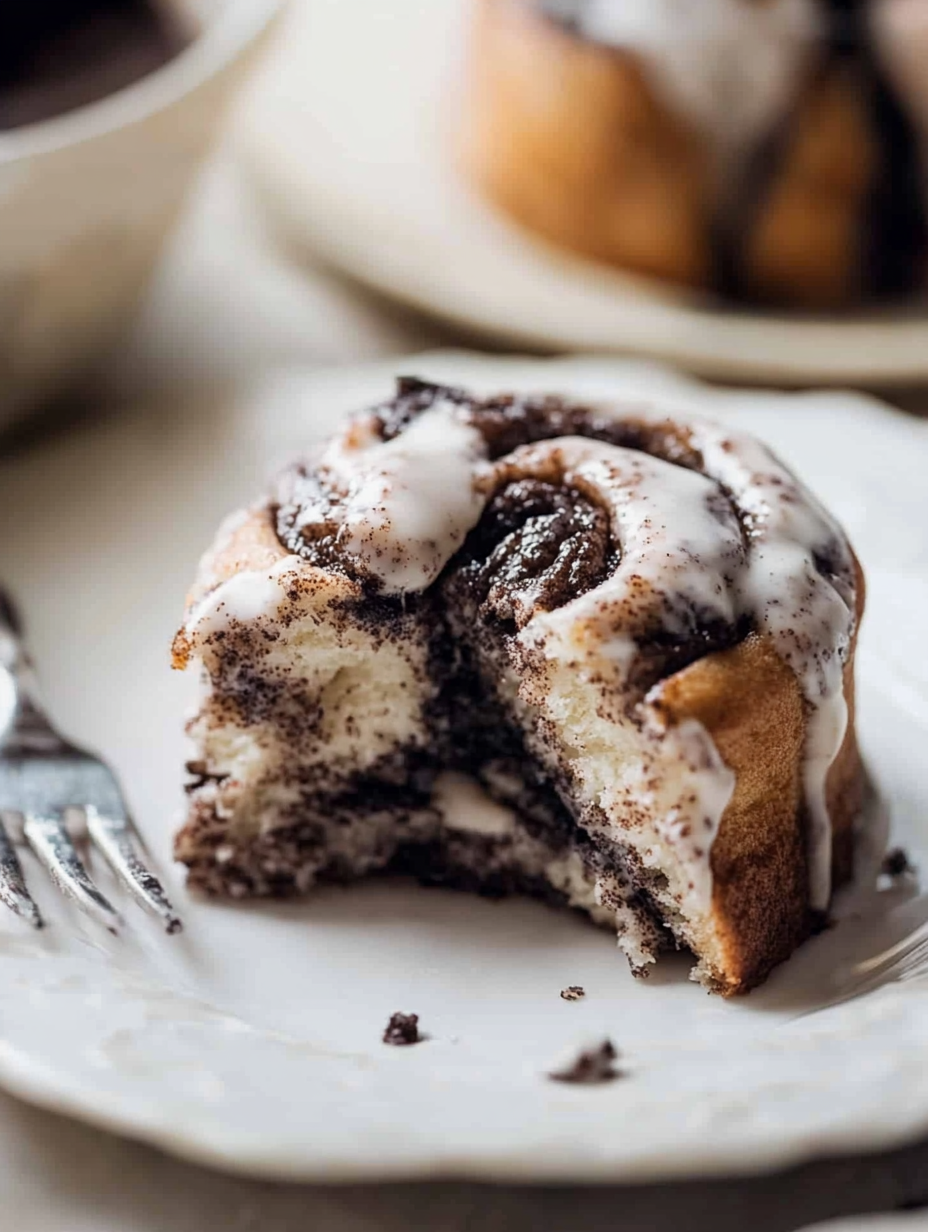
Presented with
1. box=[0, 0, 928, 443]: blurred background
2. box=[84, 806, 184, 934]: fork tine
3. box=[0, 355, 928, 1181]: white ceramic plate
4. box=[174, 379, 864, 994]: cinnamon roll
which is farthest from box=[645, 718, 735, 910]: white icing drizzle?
box=[0, 0, 928, 443]: blurred background

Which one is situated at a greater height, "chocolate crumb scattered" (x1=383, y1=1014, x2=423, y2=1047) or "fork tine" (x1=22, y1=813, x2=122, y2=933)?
"fork tine" (x1=22, y1=813, x2=122, y2=933)

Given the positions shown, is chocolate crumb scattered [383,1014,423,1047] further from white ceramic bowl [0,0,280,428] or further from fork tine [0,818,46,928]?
white ceramic bowl [0,0,280,428]

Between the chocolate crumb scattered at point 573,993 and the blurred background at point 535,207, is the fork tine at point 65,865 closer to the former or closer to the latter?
the chocolate crumb scattered at point 573,993

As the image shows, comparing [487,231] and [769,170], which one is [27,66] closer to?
[487,231]

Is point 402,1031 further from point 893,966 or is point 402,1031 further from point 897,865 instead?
point 897,865

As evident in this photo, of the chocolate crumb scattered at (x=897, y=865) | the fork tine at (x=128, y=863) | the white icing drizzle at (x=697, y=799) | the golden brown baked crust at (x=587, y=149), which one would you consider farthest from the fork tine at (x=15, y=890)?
the golden brown baked crust at (x=587, y=149)

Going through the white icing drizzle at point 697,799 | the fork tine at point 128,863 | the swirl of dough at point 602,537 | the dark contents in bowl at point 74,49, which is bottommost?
the fork tine at point 128,863

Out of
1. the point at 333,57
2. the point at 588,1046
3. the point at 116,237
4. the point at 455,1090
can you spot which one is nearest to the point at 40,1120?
the point at 455,1090
